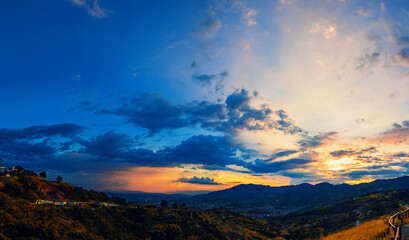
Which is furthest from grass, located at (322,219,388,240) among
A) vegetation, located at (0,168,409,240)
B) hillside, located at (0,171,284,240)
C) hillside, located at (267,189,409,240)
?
hillside, located at (267,189,409,240)

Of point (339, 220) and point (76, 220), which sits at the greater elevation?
point (76, 220)

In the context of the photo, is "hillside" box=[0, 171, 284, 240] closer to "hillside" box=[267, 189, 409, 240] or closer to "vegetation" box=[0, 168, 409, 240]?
"vegetation" box=[0, 168, 409, 240]

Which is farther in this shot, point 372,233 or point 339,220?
point 339,220

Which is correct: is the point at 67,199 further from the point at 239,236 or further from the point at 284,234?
the point at 284,234

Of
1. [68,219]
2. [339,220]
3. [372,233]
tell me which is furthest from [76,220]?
[339,220]

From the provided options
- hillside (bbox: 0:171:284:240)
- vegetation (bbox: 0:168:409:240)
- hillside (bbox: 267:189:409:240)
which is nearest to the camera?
vegetation (bbox: 0:168:409:240)

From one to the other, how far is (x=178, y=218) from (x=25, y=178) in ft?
143

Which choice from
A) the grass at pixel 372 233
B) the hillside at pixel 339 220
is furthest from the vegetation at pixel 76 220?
the hillside at pixel 339 220

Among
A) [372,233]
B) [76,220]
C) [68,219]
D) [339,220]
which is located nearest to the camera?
[372,233]

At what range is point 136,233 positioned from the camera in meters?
50.7

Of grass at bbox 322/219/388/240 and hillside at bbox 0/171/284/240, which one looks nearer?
grass at bbox 322/219/388/240

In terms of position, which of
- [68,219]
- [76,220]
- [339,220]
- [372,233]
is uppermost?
[372,233]

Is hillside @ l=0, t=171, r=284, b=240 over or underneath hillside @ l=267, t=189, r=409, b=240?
over

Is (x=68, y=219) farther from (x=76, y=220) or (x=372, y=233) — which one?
(x=372, y=233)
